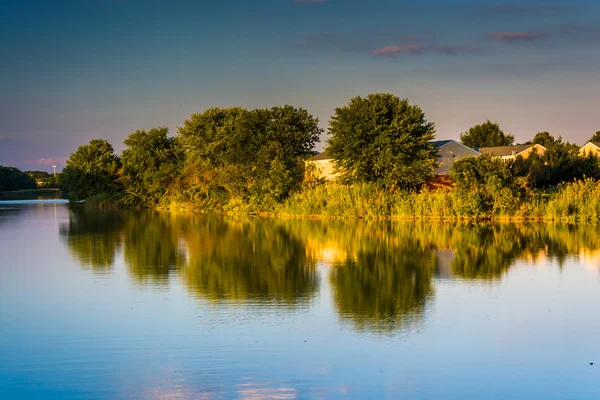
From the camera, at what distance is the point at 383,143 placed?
42.0 m

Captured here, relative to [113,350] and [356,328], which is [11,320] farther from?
[356,328]

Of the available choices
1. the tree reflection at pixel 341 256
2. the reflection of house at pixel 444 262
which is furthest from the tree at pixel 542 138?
the reflection of house at pixel 444 262

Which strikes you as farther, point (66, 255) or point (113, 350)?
point (66, 255)

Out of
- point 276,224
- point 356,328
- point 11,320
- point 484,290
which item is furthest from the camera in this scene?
point 276,224

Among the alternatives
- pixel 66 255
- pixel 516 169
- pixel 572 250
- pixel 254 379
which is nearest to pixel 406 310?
pixel 254 379

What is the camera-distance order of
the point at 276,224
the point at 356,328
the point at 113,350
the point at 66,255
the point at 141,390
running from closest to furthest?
the point at 141,390 < the point at 113,350 < the point at 356,328 < the point at 66,255 < the point at 276,224

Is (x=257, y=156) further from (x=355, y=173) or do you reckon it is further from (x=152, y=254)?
(x=152, y=254)

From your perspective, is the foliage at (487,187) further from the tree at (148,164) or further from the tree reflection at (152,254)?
the tree at (148,164)

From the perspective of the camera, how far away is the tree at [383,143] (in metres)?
41.7

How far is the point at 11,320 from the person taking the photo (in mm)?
11711

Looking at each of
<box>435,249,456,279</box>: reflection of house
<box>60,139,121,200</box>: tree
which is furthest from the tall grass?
<box>60,139,121,200</box>: tree

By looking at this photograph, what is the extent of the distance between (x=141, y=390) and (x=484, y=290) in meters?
8.75

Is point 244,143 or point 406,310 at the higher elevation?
point 244,143

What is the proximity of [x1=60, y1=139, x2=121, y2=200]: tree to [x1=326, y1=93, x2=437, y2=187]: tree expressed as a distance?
32.9 m
